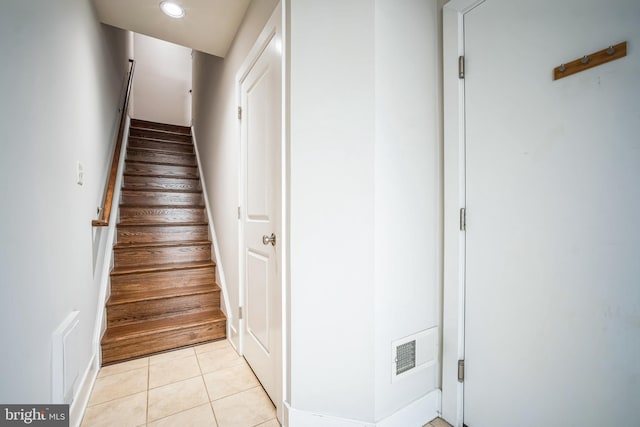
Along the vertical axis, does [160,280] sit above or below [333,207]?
below

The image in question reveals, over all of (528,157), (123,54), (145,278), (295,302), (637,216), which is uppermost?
(123,54)

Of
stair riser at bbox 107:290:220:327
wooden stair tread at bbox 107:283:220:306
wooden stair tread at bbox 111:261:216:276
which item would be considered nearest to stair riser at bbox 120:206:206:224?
wooden stair tread at bbox 111:261:216:276

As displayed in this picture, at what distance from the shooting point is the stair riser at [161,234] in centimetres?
→ 273

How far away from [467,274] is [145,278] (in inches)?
99.0

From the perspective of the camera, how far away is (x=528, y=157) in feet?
3.70

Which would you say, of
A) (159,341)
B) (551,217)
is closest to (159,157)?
(159,341)

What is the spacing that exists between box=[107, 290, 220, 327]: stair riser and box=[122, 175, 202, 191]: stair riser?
1.48 meters

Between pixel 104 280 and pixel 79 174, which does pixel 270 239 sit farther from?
pixel 104 280

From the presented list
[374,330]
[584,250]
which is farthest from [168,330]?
[584,250]

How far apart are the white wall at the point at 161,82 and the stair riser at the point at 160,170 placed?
201 cm

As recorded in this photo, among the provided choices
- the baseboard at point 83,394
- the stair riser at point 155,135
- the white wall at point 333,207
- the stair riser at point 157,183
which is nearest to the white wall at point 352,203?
the white wall at point 333,207

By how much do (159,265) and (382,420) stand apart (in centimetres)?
230

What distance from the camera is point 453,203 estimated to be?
4.49ft

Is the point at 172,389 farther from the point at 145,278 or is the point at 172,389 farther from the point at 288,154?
the point at 288,154
